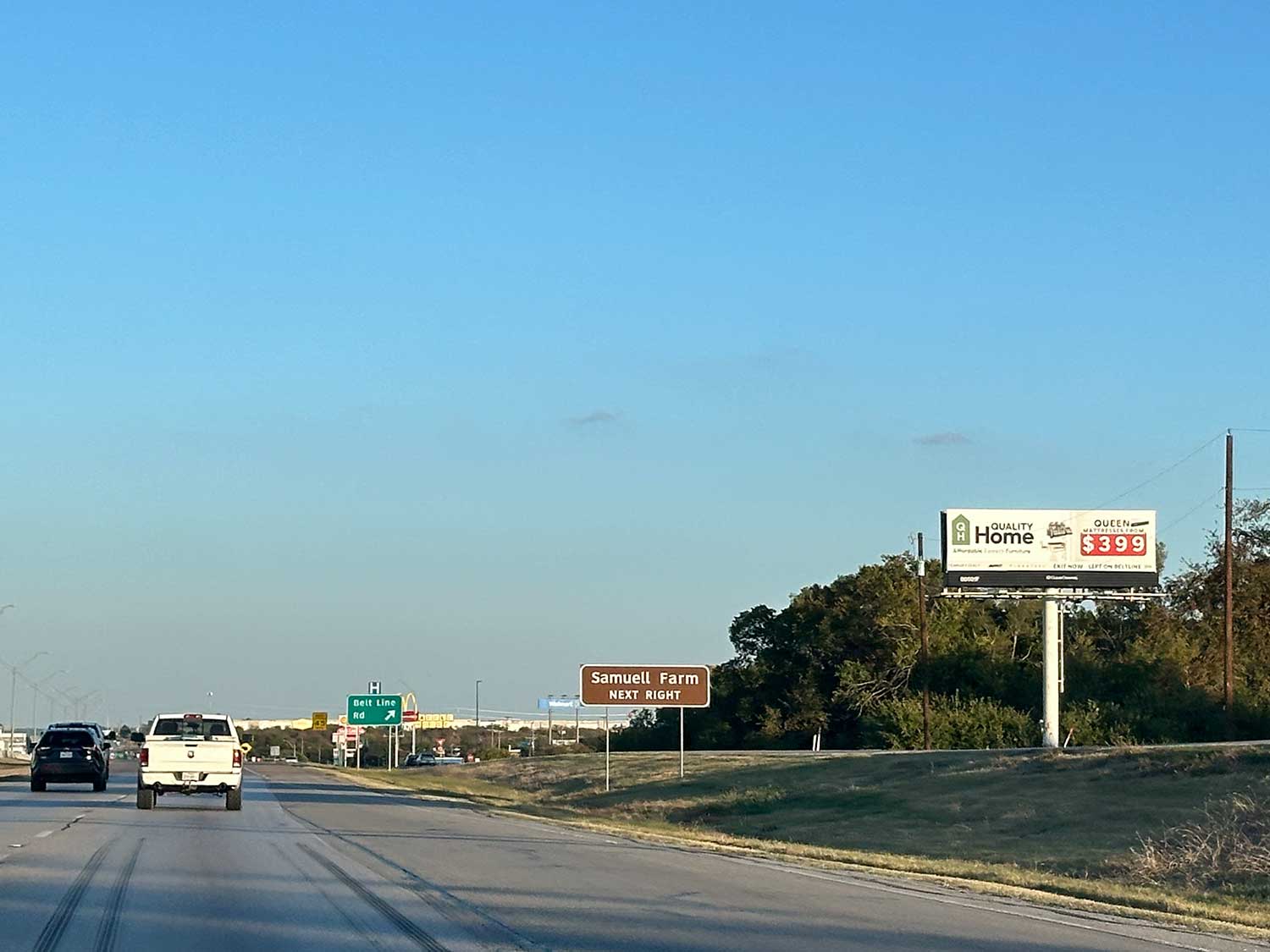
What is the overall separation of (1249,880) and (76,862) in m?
15.4

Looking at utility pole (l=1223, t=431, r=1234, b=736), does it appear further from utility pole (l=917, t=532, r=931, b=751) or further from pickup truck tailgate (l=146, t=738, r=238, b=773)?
pickup truck tailgate (l=146, t=738, r=238, b=773)

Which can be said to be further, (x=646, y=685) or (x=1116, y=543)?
(x=1116, y=543)

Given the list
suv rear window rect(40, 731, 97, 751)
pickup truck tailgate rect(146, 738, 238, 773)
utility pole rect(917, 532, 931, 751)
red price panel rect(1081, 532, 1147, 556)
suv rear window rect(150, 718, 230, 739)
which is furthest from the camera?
utility pole rect(917, 532, 931, 751)

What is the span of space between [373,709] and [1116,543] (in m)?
51.2

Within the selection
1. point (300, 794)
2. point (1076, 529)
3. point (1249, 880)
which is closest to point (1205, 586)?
point (1076, 529)

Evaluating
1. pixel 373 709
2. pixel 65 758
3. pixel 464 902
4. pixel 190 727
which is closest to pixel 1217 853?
pixel 464 902

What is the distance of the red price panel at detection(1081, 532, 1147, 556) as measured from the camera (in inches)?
2454

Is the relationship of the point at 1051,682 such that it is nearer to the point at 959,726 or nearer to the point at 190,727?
the point at 959,726

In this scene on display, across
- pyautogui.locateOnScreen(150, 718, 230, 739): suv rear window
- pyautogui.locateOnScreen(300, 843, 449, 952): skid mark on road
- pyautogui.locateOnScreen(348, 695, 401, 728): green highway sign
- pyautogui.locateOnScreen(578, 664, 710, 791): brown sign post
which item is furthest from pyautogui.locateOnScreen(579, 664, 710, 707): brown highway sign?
pyautogui.locateOnScreen(348, 695, 401, 728): green highway sign

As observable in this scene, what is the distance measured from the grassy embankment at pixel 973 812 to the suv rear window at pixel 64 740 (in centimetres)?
1117

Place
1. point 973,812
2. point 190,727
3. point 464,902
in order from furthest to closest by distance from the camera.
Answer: point 973,812 < point 190,727 < point 464,902

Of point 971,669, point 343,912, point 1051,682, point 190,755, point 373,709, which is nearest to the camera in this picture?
point 343,912

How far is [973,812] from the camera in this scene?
121 feet

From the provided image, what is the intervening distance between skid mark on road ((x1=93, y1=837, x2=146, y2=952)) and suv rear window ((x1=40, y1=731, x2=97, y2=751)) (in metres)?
26.1
